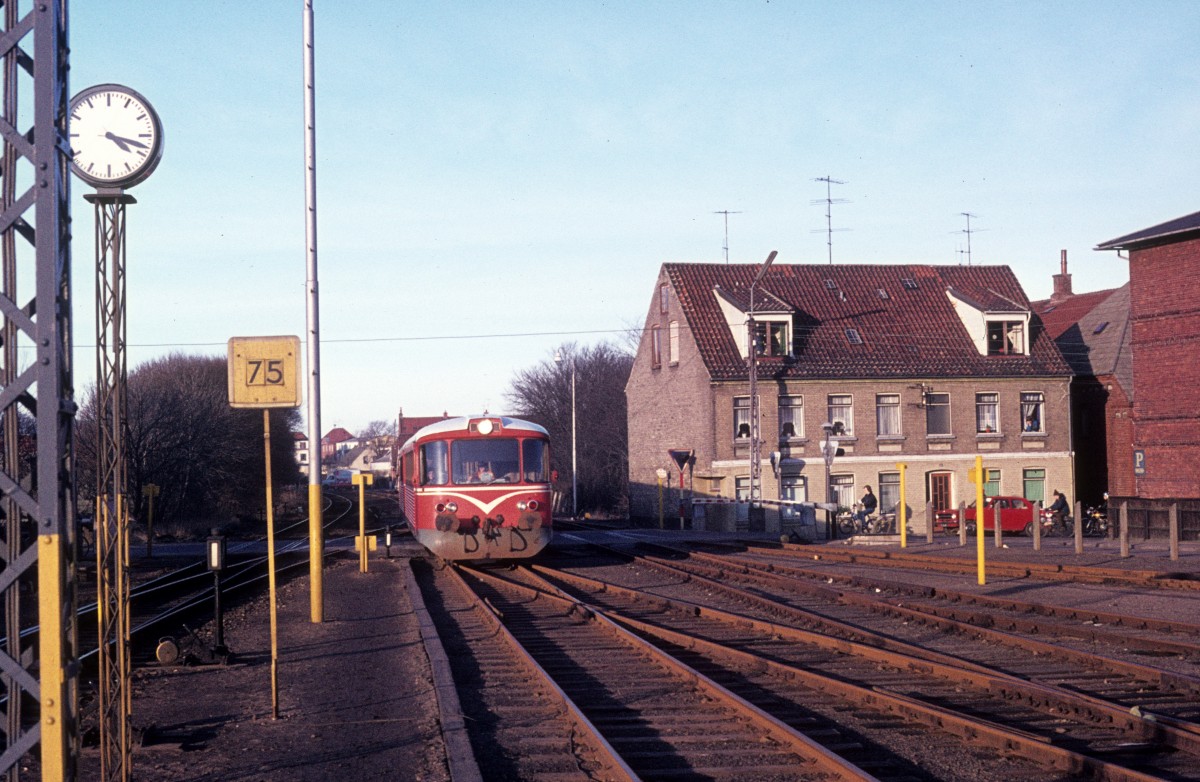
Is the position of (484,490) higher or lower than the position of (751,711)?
higher

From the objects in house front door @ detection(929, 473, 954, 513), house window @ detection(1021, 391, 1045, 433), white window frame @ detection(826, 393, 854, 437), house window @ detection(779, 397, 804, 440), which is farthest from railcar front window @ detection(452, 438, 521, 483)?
house window @ detection(1021, 391, 1045, 433)

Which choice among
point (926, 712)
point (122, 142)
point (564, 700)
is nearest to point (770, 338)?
point (564, 700)

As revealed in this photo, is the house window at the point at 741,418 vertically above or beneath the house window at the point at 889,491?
above

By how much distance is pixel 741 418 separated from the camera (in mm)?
44312

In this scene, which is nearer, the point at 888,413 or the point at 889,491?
the point at 889,491

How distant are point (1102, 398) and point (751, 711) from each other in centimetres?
4587

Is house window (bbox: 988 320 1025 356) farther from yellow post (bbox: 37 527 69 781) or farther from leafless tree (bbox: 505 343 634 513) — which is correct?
yellow post (bbox: 37 527 69 781)

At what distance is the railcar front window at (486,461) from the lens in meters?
22.5

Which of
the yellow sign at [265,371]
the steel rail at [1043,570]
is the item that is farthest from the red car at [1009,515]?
the yellow sign at [265,371]

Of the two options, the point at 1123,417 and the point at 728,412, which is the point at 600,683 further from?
the point at 1123,417

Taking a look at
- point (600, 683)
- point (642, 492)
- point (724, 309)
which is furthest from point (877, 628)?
point (642, 492)

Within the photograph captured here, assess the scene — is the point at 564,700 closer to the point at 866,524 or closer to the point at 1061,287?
the point at 866,524

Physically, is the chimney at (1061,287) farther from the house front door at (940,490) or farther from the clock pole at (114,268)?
the clock pole at (114,268)

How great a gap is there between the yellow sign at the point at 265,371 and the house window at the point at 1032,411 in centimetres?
4218
